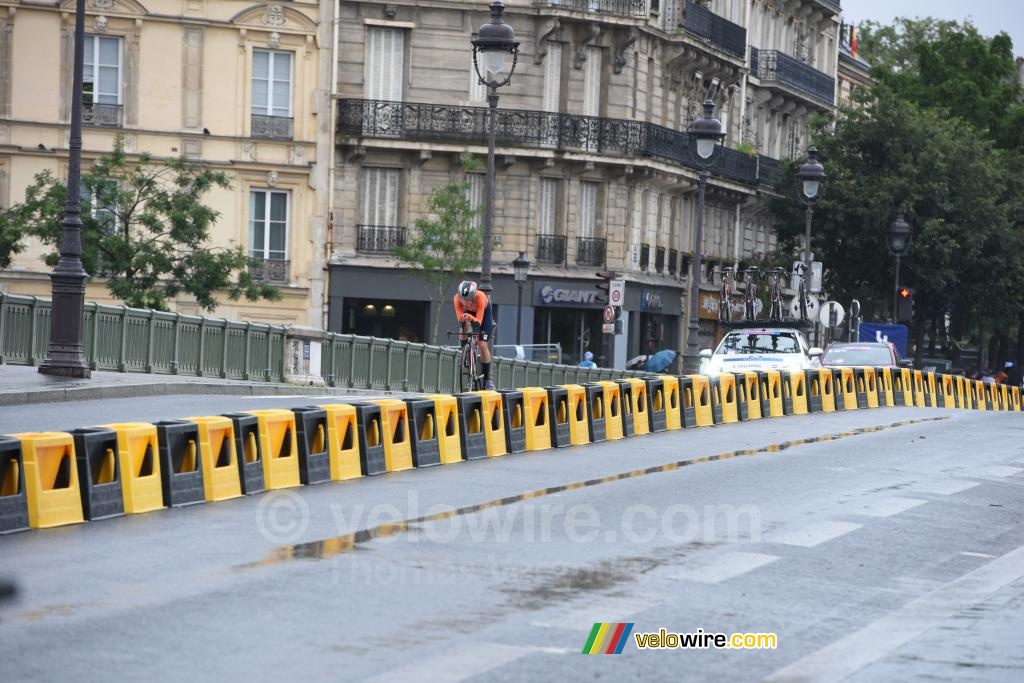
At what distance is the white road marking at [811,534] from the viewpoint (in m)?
12.7

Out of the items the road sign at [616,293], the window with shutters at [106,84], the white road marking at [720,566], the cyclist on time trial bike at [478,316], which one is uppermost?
the window with shutters at [106,84]

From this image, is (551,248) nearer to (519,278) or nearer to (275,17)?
(519,278)

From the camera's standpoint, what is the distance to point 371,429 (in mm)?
17156

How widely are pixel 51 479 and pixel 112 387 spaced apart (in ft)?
47.3

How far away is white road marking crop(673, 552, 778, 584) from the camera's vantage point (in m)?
10.9

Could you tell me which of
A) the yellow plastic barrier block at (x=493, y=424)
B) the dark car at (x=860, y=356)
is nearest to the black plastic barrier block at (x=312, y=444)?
the yellow plastic barrier block at (x=493, y=424)

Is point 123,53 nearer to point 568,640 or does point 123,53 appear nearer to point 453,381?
point 453,381

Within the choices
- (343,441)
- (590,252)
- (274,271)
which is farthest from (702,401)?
(590,252)

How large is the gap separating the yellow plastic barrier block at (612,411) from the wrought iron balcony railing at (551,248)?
30.8 m

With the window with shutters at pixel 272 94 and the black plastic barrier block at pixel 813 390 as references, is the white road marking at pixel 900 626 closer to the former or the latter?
the black plastic barrier block at pixel 813 390

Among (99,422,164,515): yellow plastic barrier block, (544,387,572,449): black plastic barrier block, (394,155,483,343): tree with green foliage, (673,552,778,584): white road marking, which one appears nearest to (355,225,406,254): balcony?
(394,155,483,343): tree with green foliage

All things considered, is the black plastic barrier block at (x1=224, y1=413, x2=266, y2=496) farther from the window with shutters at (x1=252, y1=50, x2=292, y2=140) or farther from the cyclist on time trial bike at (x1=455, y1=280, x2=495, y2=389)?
the window with shutters at (x1=252, y1=50, x2=292, y2=140)

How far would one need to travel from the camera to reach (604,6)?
178 feet

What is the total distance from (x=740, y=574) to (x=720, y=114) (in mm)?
53582
